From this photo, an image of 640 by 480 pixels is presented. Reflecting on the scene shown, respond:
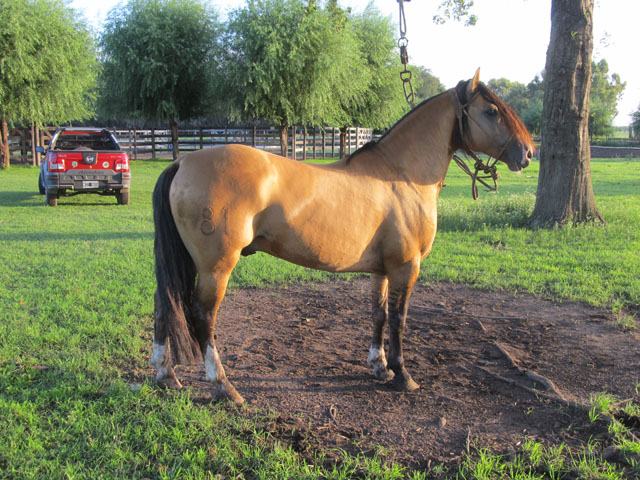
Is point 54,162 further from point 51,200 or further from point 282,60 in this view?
point 282,60

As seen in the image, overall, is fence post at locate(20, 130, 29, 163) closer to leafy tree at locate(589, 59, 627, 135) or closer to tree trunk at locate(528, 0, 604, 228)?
tree trunk at locate(528, 0, 604, 228)

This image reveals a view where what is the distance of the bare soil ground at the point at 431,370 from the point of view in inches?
122

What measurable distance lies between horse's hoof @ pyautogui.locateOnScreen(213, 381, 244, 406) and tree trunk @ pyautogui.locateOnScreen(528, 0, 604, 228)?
7.58 metres

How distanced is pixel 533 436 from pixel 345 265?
1.66 metres

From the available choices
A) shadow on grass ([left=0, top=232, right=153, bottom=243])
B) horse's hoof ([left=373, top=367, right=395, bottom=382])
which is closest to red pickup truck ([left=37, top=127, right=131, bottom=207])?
shadow on grass ([left=0, top=232, right=153, bottom=243])

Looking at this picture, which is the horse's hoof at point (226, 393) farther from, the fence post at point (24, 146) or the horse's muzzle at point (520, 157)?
the fence post at point (24, 146)

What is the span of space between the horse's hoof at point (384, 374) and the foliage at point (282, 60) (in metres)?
20.3

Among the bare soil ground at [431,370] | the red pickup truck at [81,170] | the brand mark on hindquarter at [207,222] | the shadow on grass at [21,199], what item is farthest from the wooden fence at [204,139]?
the brand mark on hindquarter at [207,222]

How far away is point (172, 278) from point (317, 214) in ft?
3.66

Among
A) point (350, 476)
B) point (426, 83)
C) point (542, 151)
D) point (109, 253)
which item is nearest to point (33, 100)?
point (109, 253)

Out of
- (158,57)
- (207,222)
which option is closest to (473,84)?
(207,222)

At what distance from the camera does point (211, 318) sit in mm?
3408

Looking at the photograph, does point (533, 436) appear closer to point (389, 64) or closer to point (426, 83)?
point (389, 64)

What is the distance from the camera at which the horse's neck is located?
3.84m
